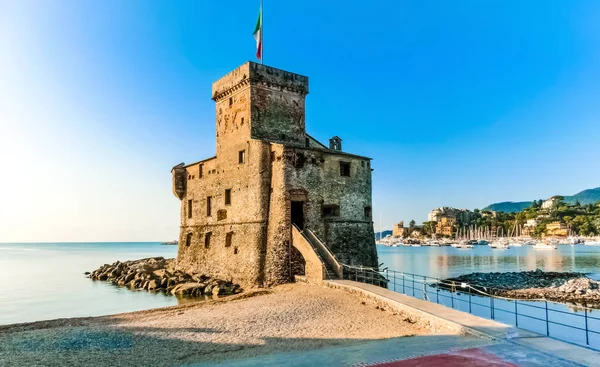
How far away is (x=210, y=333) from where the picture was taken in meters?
13.6

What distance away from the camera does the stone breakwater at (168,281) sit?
2720 centimetres

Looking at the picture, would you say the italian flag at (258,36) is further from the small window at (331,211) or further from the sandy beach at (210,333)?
the sandy beach at (210,333)

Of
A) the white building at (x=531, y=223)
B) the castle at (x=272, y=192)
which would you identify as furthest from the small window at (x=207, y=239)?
the white building at (x=531, y=223)

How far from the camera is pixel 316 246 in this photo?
23.3 meters

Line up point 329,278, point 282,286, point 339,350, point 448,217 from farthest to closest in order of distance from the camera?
point 448,217 < point 282,286 < point 329,278 < point 339,350

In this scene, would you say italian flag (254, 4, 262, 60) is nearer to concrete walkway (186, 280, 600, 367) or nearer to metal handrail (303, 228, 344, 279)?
metal handrail (303, 228, 344, 279)

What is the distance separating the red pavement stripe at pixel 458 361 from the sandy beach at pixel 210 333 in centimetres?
334

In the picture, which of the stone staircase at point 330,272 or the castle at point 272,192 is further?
the castle at point 272,192

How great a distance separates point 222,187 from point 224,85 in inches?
289

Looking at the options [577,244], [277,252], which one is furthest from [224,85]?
[577,244]

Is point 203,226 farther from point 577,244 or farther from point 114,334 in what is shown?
point 577,244

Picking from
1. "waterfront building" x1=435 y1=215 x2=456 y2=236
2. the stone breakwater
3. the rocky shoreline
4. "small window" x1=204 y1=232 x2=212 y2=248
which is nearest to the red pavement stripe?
the rocky shoreline

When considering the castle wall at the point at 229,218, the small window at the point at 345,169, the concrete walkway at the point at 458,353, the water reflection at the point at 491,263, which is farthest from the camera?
the water reflection at the point at 491,263

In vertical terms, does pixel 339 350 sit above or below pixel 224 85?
below
